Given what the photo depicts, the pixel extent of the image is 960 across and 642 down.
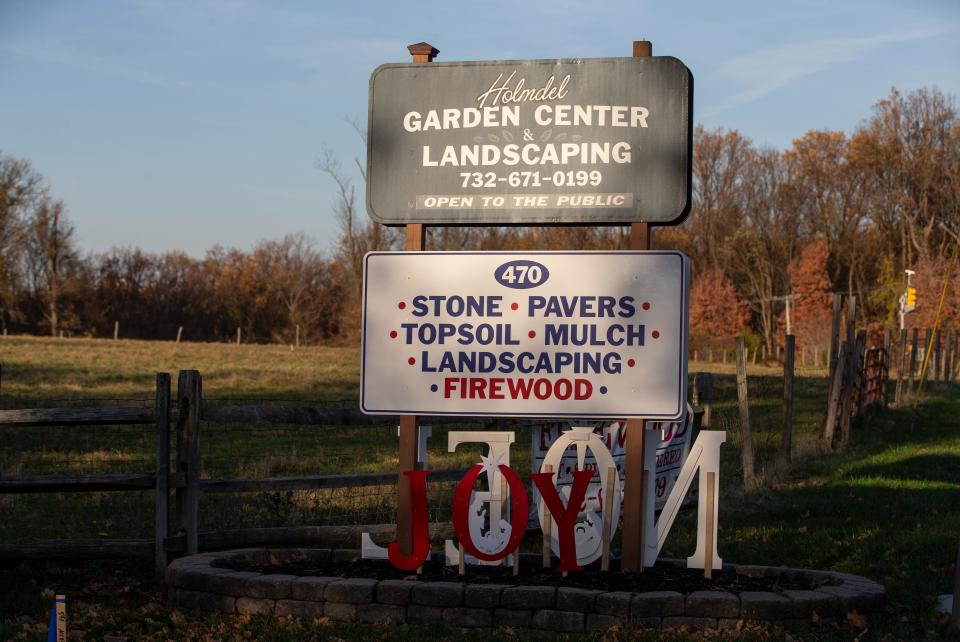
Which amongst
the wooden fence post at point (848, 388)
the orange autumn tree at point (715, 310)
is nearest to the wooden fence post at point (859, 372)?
the wooden fence post at point (848, 388)

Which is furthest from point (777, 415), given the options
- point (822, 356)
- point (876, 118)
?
point (876, 118)

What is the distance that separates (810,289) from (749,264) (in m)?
6.99

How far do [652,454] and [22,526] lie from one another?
6.35 metres

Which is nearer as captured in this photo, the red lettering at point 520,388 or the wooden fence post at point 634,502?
the wooden fence post at point 634,502

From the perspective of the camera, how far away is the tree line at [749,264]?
228 ft

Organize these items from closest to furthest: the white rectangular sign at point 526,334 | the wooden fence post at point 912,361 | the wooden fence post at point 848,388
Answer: the white rectangular sign at point 526,334, the wooden fence post at point 848,388, the wooden fence post at point 912,361

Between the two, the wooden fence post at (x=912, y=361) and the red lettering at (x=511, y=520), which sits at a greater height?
the wooden fence post at (x=912, y=361)

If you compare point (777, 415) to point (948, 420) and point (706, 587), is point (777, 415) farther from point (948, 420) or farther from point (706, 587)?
point (706, 587)

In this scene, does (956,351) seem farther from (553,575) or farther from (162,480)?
(162,480)

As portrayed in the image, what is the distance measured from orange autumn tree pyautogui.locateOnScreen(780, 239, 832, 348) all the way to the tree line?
0.10m

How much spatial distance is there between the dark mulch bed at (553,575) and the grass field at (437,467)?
0.66 metres

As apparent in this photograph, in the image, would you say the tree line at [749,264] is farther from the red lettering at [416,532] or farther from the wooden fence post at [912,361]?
the red lettering at [416,532]

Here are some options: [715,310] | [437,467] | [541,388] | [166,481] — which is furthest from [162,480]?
[715,310]

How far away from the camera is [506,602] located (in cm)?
708
